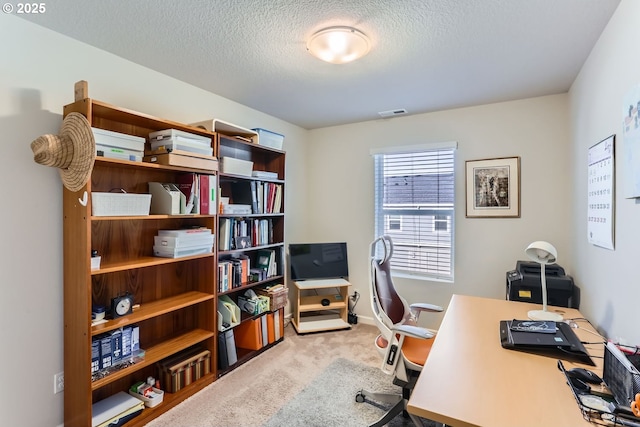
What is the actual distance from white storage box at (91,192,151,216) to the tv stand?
72.5 inches

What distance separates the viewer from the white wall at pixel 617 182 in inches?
54.4

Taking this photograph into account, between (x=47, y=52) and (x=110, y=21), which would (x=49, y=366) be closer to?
(x=47, y=52)

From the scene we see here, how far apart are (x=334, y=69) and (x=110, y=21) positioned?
137cm

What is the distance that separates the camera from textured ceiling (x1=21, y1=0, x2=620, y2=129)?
62.3 inches

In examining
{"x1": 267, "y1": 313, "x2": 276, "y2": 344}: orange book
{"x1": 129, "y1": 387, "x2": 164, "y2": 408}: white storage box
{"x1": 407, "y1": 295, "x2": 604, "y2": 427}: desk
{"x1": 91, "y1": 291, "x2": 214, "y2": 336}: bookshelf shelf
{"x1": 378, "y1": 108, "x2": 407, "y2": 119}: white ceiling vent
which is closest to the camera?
{"x1": 407, "y1": 295, "x2": 604, "y2": 427}: desk

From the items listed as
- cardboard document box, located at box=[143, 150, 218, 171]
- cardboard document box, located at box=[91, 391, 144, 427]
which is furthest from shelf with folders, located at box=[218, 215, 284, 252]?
cardboard document box, located at box=[91, 391, 144, 427]

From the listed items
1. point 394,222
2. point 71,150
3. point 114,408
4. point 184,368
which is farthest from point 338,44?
point 114,408

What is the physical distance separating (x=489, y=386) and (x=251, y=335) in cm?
220

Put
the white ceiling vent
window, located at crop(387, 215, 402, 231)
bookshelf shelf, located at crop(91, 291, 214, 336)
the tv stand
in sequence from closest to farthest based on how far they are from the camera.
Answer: bookshelf shelf, located at crop(91, 291, 214, 336) < the white ceiling vent < the tv stand < window, located at crop(387, 215, 402, 231)

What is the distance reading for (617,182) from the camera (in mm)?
1559

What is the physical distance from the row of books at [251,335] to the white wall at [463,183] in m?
1.13

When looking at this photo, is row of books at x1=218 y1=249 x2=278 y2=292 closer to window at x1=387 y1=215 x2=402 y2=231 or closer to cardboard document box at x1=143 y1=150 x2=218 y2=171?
cardboard document box at x1=143 y1=150 x2=218 y2=171

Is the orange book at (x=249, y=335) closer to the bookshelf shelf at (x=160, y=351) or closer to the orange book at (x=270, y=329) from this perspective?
the orange book at (x=270, y=329)

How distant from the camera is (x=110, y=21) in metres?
1.70
